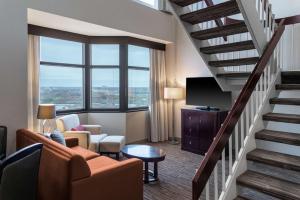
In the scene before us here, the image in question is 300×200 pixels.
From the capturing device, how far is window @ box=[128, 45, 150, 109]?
19.4ft

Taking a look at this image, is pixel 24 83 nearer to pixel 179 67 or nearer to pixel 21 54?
pixel 21 54

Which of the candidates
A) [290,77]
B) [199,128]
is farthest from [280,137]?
[199,128]

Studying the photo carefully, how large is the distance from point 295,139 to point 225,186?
84 centimetres

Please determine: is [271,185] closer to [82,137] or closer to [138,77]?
[82,137]

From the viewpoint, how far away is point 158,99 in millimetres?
6184

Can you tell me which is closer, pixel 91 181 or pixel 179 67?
pixel 91 181

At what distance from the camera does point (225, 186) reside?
218cm

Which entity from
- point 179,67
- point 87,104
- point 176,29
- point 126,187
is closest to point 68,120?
point 87,104

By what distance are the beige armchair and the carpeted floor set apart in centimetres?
112

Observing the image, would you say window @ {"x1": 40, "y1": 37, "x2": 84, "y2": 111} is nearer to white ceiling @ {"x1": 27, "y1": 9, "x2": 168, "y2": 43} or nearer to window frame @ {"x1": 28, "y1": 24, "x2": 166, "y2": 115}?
window frame @ {"x1": 28, "y1": 24, "x2": 166, "y2": 115}

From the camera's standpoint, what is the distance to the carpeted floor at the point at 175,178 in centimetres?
324

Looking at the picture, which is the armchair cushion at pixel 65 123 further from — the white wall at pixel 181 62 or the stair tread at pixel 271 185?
the stair tread at pixel 271 185

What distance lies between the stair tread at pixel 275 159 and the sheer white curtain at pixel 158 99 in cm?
371

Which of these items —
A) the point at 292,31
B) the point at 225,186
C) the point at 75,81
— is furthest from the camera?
the point at 75,81
